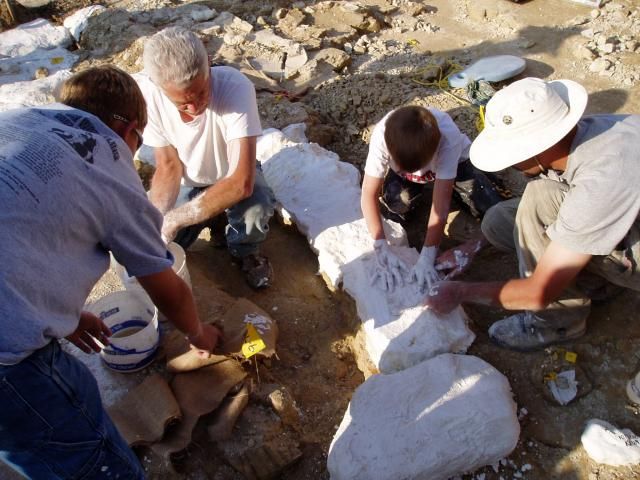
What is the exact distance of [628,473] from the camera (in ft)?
6.48

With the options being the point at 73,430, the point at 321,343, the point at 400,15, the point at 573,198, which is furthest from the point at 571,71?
the point at 73,430

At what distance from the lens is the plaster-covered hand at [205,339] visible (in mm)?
2033

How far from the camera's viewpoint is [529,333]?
2439 millimetres

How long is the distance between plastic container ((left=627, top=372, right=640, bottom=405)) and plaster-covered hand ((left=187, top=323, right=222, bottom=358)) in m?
1.82

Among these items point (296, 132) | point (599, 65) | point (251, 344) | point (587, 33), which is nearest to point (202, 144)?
point (251, 344)

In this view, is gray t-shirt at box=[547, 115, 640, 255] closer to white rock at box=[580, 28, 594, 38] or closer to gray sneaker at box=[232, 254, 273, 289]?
gray sneaker at box=[232, 254, 273, 289]

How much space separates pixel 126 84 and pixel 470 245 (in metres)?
1.96

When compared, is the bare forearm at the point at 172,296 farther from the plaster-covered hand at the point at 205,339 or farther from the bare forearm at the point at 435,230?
the bare forearm at the point at 435,230

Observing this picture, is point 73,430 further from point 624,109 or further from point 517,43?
point 517,43

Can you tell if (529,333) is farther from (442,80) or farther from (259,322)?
(442,80)

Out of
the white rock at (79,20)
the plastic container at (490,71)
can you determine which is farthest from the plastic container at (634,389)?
the white rock at (79,20)

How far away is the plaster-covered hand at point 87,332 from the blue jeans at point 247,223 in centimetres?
88

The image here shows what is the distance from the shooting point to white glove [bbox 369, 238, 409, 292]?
8.61ft

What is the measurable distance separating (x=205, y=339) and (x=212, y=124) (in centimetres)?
113
